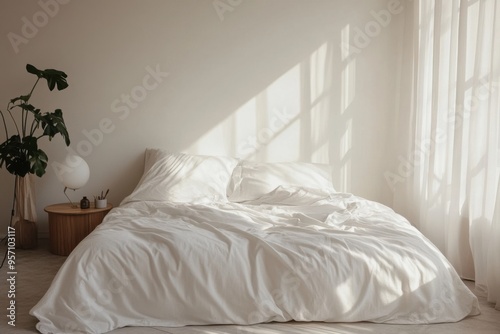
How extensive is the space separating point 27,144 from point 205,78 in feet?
5.23

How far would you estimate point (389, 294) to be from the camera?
10.0 feet

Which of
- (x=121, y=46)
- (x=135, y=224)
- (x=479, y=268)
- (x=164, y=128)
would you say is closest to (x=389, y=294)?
(x=479, y=268)

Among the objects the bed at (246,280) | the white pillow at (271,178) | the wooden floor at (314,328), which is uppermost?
the white pillow at (271,178)

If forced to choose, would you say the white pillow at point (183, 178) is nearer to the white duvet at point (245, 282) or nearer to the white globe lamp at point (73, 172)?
the white globe lamp at point (73, 172)

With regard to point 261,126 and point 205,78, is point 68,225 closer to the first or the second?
point 205,78

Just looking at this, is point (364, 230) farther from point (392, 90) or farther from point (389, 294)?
point (392, 90)

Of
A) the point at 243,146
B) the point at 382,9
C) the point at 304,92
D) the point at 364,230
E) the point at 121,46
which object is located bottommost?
the point at 364,230

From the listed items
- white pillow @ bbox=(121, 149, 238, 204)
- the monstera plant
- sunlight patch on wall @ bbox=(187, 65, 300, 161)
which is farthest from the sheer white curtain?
the monstera plant

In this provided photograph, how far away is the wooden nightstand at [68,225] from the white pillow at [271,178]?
1157mm

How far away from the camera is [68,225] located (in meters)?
4.47

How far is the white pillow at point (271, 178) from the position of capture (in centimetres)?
454

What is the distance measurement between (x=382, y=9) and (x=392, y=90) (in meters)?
0.72

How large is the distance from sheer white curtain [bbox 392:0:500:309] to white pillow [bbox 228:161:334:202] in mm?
762

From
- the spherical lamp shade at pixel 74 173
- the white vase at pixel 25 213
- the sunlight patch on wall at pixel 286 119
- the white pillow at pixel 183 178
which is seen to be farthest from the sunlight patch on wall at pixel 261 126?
the white vase at pixel 25 213
